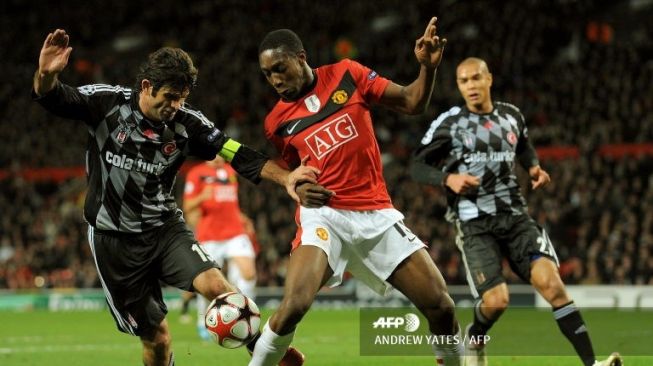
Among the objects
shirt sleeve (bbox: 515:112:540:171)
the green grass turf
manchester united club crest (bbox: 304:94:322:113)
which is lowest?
the green grass turf

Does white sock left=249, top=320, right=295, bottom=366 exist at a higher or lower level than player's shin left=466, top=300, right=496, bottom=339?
higher

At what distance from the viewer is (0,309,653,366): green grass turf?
32.2 ft

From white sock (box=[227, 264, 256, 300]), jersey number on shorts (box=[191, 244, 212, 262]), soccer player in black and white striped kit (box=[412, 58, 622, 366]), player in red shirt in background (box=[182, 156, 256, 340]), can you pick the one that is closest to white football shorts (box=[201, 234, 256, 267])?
player in red shirt in background (box=[182, 156, 256, 340])

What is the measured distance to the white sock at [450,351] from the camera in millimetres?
6832

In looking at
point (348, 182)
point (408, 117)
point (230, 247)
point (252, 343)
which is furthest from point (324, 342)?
point (408, 117)

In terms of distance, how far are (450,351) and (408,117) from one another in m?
18.3

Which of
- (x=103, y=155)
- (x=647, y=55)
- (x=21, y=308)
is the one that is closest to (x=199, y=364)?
(x=103, y=155)

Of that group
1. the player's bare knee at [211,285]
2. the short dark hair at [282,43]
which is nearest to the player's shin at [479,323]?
the player's bare knee at [211,285]

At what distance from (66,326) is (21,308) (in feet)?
21.7

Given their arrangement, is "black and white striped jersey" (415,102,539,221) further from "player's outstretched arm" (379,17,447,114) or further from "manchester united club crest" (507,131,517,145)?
"player's outstretched arm" (379,17,447,114)

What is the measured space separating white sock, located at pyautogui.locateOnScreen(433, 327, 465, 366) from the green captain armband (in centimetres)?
183

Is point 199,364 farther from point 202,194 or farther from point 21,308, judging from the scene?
point 21,308

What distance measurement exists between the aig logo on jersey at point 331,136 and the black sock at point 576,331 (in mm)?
2316

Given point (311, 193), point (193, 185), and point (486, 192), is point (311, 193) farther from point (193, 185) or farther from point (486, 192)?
point (193, 185)
